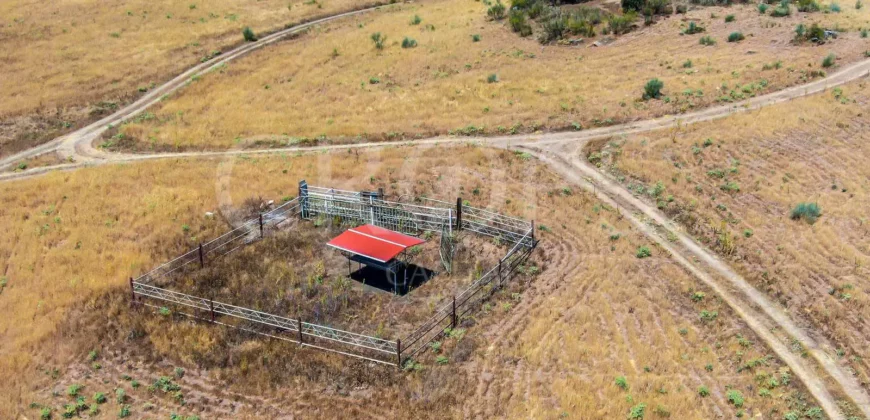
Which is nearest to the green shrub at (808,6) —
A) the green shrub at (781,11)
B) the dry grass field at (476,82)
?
the dry grass field at (476,82)

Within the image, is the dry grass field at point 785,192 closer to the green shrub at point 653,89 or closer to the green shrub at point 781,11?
the green shrub at point 653,89

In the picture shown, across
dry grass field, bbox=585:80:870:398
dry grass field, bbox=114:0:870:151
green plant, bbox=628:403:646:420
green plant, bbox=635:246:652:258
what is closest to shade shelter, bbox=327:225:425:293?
green plant, bbox=635:246:652:258

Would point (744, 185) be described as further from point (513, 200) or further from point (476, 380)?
point (476, 380)

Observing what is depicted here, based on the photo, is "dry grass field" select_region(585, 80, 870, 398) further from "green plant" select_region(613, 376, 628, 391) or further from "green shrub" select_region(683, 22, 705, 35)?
"green shrub" select_region(683, 22, 705, 35)

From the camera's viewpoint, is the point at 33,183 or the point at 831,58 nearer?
the point at 33,183

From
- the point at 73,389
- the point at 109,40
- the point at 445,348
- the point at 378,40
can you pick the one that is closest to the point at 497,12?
the point at 378,40

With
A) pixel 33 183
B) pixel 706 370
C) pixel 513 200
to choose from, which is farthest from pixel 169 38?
pixel 706 370
